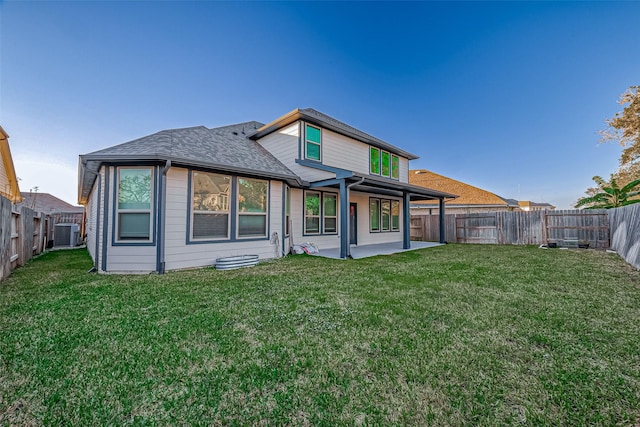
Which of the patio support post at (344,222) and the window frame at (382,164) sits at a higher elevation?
the window frame at (382,164)

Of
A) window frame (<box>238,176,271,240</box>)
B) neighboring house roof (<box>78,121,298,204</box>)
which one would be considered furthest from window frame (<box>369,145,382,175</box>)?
window frame (<box>238,176,271,240</box>)

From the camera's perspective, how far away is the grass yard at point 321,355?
65.7 inches

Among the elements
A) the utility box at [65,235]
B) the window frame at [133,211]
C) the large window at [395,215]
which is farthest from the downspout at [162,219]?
the utility box at [65,235]

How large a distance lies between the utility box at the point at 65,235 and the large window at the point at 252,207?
37.7 ft

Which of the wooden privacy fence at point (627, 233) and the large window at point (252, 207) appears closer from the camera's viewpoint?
the wooden privacy fence at point (627, 233)

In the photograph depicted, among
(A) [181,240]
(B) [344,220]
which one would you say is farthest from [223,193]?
(B) [344,220]

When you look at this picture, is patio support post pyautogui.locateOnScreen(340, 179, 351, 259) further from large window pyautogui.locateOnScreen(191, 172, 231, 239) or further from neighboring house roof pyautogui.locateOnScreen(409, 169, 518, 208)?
neighboring house roof pyautogui.locateOnScreen(409, 169, 518, 208)

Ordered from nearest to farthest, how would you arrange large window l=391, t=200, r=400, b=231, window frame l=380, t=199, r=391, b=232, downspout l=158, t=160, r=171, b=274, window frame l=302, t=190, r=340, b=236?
downspout l=158, t=160, r=171, b=274 → window frame l=302, t=190, r=340, b=236 → window frame l=380, t=199, r=391, b=232 → large window l=391, t=200, r=400, b=231

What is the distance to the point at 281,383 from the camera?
195 centimetres

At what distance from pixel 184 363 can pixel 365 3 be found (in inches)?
474

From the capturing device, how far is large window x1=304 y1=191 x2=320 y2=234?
9742 millimetres

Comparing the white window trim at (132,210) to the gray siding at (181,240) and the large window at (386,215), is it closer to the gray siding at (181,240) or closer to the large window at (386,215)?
the gray siding at (181,240)

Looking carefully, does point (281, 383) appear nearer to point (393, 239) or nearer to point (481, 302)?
point (481, 302)

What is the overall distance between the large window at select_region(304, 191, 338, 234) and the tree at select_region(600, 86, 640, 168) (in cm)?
1493
